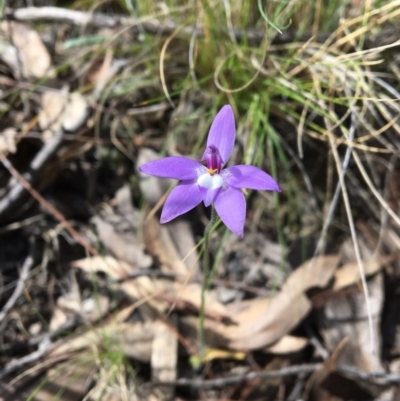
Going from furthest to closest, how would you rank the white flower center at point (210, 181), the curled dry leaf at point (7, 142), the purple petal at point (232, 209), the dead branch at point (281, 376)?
the curled dry leaf at point (7, 142) < the dead branch at point (281, 376) < the white flower center at point (210, 181) < the purple petal at point (232, 209)

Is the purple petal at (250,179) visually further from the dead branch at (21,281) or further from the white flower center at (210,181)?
the dead branch at (21,281)

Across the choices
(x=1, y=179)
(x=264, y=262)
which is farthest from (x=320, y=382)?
(x=1, y=179)

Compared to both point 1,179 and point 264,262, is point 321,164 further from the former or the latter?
point 1,179

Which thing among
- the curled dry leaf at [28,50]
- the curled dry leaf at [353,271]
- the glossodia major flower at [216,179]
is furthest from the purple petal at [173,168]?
the curled dry leaf at [28,50]

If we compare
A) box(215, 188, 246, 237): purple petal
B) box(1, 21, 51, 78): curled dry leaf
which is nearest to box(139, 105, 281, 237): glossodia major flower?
box(215, 188, 246, 237): purple petal

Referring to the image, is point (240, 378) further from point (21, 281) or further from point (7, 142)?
point (7, 142)

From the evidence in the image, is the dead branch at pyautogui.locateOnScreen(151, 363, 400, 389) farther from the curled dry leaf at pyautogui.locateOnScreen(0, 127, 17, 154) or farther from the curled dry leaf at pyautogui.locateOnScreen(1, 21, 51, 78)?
the curled dry leaf at pyautogui.locateOnScreen(1, 21, 51, 78)

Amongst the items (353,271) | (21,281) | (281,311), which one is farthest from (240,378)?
(21,281)
